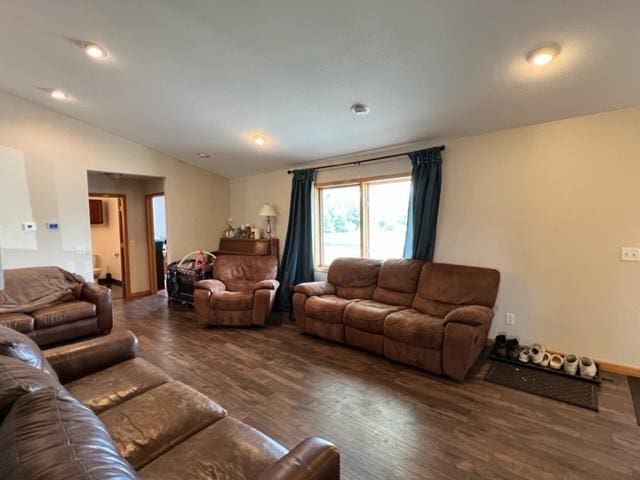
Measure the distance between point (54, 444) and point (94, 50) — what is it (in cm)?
321

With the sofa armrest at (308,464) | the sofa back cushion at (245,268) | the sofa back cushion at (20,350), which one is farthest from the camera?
the sofa back cushion at (245,268)

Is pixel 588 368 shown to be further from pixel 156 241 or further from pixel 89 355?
pixel 156 241

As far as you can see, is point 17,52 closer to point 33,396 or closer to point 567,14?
point 33,396

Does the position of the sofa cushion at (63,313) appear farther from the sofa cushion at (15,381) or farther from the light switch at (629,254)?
the light switch at (629,254)

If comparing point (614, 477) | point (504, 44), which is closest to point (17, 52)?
point (504, 44)

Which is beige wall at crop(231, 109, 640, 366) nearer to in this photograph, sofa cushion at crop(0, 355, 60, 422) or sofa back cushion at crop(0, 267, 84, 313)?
sofa cushion at crop(0, 355, 60, 422)

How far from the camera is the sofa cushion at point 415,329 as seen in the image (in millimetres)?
2801

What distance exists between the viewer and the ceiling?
198 centimetres

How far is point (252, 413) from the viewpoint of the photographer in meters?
2.32

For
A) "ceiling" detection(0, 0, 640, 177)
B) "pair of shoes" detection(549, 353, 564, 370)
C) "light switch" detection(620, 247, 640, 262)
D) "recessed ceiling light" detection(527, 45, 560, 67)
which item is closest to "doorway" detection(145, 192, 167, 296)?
"ceiling" detection(0, 0, 640, 177)

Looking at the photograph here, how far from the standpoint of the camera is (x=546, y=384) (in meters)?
2.65

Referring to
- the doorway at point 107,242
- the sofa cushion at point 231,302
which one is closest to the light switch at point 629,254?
the sofa cushion at point 231,302

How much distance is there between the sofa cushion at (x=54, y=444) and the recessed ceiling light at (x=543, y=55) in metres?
2.99

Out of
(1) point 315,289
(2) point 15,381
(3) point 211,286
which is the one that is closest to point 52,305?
(3) point 211,286
